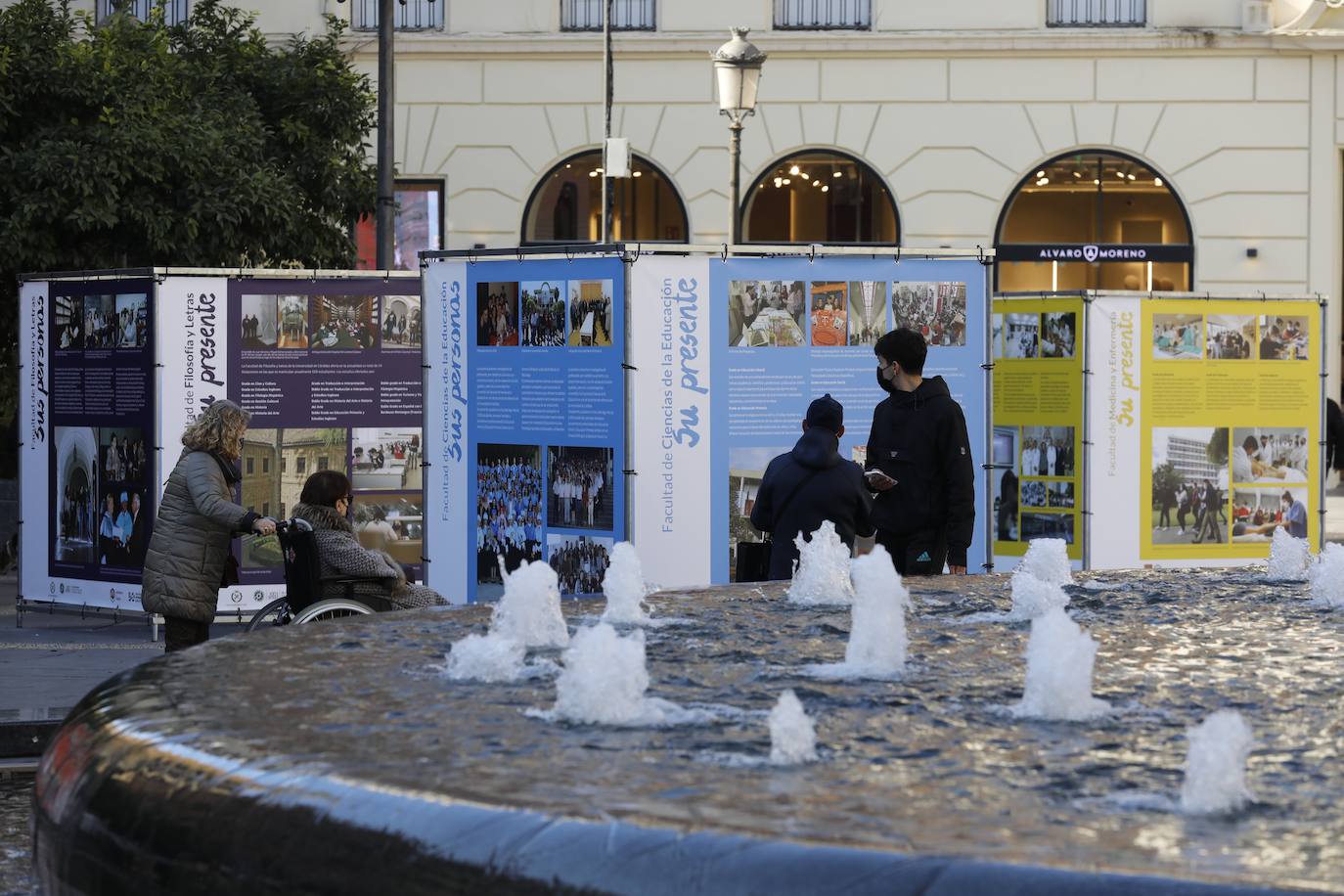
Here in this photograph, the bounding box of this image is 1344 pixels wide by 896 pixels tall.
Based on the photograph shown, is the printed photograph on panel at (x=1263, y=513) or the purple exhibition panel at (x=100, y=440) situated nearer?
the purple exhibition panel at (x=100, y=440)

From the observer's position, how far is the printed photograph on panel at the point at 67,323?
14297 mm

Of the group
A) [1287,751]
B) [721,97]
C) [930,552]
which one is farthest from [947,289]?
[1287,751]

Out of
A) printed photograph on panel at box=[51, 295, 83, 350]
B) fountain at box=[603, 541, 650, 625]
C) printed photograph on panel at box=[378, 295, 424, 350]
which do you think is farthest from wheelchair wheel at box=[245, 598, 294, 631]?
fountain at box=[603, 541, 650, 625]

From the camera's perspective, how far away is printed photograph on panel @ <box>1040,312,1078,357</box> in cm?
1519

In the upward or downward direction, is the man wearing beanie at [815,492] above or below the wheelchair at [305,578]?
above

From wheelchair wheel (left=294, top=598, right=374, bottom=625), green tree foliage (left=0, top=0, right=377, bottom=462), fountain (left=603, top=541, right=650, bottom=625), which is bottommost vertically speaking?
wheelchair wheel (left=294, top=598, right=374, bottom=625)

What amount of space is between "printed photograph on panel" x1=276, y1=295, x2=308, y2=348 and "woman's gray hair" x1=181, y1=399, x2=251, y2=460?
3.63 metres

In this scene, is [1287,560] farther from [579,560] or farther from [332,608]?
[579,560]

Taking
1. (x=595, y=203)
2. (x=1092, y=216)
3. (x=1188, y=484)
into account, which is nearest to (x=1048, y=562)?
(x=1188, y=484)

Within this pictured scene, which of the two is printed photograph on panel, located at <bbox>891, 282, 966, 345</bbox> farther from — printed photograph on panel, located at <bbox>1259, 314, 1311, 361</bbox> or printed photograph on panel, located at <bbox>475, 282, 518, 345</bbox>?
printed photograph on panel, located at <bbox>1259, 314, 1311, 361</bbox>

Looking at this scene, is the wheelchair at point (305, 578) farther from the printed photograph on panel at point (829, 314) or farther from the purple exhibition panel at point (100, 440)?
the purple exhibition panel at point (100, 440)

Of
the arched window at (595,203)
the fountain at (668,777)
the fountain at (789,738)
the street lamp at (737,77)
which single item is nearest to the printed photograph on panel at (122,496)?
the street lamp at (737,77)

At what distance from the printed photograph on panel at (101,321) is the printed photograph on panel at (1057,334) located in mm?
6377

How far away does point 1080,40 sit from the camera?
86.4ft
